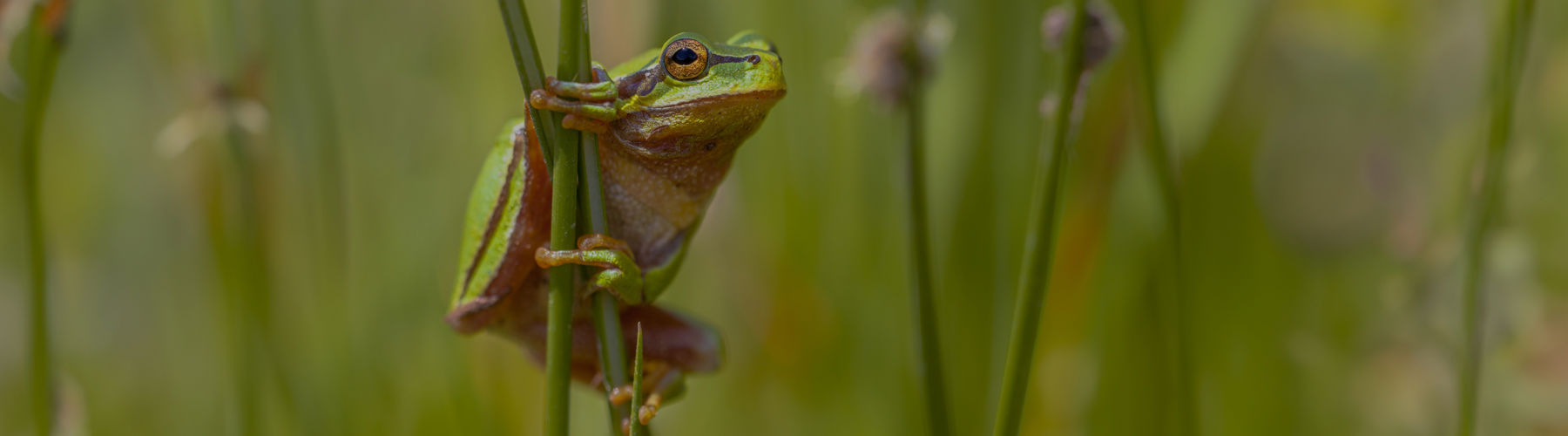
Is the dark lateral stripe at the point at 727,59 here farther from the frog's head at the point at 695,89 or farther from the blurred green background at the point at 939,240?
the blurred green background at the point at 939,240

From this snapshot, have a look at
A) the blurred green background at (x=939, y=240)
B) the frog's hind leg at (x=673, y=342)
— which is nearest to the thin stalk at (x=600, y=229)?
Answer: the frog's hind leg at (x=673, y=342)

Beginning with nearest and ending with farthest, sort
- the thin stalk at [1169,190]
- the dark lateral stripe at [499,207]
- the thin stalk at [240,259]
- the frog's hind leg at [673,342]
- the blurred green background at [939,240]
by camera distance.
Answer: the thin stalk at [1169,190], the dark lateral stripe at [499,207], the frog's hind leg at [673,342], the thin stalk at [240,259], the blurred green background at [939,240]

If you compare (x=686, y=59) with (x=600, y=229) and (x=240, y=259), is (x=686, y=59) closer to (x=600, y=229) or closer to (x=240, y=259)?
(x=600, y=229)

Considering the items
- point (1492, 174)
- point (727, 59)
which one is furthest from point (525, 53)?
point (1492, 174)

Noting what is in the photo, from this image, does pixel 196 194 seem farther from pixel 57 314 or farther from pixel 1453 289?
pixel 1453 289

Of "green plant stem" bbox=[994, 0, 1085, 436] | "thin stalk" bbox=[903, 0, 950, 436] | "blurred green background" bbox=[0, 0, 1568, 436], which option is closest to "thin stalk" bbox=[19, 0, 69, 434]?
"blurred green background" bbox=[0, 0, 1568, 436]

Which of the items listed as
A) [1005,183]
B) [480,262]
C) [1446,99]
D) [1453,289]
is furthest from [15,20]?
[1446,99]

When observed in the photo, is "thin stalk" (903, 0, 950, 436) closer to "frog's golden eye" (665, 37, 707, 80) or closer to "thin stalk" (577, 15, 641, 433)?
"frog's golden eye" (665, 37, 707, 80)
